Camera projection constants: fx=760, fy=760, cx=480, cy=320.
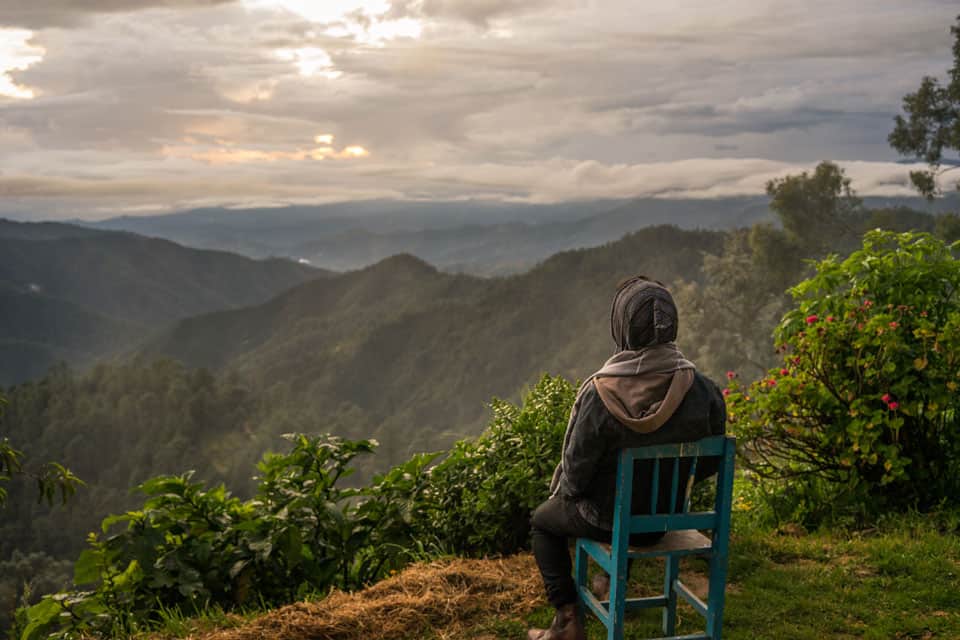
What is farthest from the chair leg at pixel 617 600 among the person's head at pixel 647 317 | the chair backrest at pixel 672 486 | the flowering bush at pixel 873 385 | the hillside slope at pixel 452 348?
the hillside slope at pixel 452 348

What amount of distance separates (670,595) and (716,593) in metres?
0.44

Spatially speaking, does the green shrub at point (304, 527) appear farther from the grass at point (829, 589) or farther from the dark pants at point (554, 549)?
the dark pants at point (554, 549)

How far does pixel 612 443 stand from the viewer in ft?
9.95

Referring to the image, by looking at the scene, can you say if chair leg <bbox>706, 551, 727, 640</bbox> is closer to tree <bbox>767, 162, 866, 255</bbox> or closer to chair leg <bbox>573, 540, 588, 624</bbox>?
chair leg <bbox>573, 540, 588, 624</bbox>

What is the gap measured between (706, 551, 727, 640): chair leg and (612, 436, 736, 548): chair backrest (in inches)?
5.2

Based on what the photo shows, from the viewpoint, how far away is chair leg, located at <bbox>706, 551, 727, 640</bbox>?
317 cm

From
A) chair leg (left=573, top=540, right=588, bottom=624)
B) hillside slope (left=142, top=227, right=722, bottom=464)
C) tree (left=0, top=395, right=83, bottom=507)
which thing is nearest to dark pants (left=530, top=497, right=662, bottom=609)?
chair leg (left=573, top=540, right=588, bottom=624)

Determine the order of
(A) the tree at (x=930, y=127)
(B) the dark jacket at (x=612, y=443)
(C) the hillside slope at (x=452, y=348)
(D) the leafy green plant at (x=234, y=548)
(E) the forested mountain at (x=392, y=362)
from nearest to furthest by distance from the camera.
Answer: (B) the dark jacket at (x=612, y=443)
(D) the leafy green plant at (x=234, y=548)
(A) the tree at (x=930, y=127)
(E) the forested mountain at (x=392, y=362)
(C) the hillside slope at (x=452, y=348)

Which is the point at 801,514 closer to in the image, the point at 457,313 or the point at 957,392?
the point at 957,392

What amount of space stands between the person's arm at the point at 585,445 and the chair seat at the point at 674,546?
1.06 ft

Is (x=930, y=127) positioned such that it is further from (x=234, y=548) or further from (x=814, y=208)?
(x=234, y=548)

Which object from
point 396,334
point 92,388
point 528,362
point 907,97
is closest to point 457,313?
point 396,334

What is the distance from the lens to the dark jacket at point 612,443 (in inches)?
118

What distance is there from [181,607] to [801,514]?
427cm
